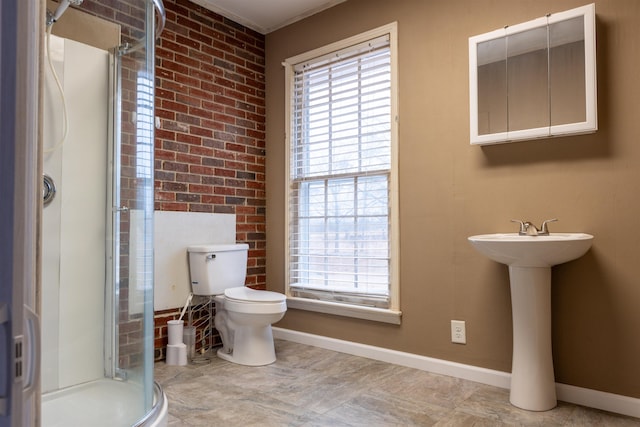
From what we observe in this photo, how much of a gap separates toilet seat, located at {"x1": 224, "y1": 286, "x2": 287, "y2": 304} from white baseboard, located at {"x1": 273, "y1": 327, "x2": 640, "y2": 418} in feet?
1.98

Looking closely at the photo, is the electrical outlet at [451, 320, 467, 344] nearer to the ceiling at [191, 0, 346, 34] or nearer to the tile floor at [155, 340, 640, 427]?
the tile floor at [155, 340, 640, 427]

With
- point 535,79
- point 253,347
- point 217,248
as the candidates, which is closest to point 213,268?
point 217,248

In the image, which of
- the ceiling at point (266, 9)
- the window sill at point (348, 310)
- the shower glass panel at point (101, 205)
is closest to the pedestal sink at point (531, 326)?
the window sill at point (348, 310)

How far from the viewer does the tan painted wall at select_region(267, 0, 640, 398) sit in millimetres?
2180

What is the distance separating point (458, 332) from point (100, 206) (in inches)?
81.6

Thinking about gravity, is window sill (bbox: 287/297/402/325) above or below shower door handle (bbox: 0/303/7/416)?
below

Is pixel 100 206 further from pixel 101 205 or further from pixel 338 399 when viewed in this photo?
pixel 338 399

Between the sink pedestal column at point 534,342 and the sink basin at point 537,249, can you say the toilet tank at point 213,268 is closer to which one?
the sink basin at point 537,249

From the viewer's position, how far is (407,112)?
115 inches

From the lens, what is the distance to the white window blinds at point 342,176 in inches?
120

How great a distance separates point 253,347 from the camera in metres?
2.91

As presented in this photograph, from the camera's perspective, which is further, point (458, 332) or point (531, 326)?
point (458, 332)

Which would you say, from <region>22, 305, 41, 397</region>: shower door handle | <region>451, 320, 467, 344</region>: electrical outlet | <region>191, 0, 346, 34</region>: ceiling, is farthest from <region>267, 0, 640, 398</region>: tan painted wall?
<region>22, 305, 41, 397</region>: shower door handle

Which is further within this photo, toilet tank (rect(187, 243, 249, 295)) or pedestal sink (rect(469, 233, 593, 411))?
toilet tank (rect(187, 243, 249, 295))
